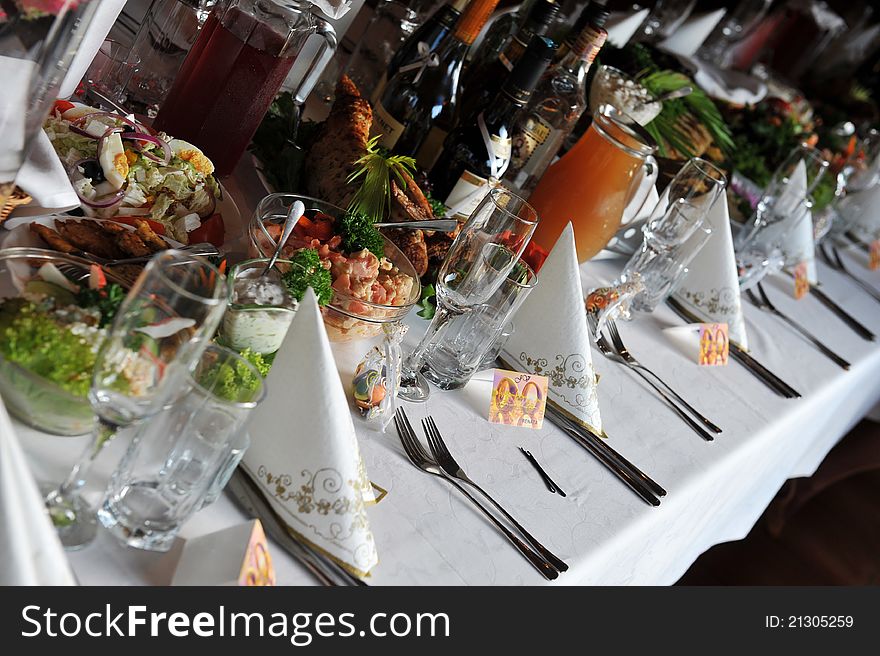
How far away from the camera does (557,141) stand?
164 cm

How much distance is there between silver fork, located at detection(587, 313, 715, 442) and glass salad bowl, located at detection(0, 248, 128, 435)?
0.87 m

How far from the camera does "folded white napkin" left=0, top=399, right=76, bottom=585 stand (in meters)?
0.56

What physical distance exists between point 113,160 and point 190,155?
0.38ft

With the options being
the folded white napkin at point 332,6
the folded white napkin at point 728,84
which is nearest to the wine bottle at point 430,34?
the folded white napkin at point 332,6

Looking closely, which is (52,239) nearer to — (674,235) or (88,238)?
(88,238)

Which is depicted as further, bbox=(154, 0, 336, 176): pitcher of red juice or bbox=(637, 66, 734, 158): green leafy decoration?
bbox=(637, 66, 734, 158): green leafy decoration

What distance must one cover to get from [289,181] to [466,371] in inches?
17.6

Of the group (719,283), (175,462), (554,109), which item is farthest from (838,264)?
(175,462)

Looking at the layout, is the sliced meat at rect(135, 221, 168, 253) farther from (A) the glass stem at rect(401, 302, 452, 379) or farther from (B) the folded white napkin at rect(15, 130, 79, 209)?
(A) the glass stem at rect(401, 302, 452, 379)

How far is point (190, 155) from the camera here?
113 centimetres

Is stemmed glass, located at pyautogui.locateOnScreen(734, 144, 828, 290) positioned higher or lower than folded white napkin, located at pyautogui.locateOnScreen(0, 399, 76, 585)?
higher

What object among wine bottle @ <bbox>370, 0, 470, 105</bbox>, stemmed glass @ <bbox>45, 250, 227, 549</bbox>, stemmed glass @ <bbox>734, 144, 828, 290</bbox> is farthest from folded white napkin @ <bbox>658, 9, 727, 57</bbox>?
stemmed glass @ <bbox>45, 250, 227, 549</bbox>

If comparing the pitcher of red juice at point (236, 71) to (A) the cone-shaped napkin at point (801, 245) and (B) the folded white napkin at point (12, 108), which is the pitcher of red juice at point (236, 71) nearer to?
(B) the folded white napkin at point (12, 108)

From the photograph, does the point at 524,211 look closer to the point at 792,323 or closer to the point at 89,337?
the point at 89,337
